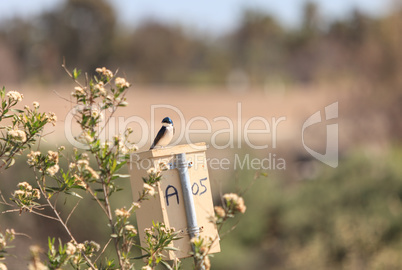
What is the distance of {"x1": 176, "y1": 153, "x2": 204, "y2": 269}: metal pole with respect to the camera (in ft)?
9.71

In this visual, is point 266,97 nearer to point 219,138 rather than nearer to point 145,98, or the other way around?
point 145,98

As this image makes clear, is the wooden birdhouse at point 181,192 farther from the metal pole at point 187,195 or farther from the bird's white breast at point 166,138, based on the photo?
the bird's white breast at point 166,138

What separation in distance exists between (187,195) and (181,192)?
0.12 ft

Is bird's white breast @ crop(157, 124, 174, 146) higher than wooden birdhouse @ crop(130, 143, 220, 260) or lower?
higher

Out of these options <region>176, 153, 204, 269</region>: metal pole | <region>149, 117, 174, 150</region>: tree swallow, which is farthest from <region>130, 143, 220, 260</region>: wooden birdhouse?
<region>149, 117, 174, 150</region>: tree swallow

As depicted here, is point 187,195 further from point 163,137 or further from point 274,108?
point 274,108

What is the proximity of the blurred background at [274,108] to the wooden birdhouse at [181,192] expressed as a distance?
238mm

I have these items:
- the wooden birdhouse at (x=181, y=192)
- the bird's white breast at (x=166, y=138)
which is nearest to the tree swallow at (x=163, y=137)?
the bird's white breast at (x=166, y=138)

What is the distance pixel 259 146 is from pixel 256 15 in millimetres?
45413

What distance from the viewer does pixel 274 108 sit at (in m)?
26.6

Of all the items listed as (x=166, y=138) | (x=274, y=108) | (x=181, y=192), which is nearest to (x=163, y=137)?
(x=166, y=138)

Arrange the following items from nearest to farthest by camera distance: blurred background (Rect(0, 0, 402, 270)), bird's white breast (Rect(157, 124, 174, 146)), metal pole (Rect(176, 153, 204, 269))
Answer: metal pole (Rect(176, 153, 204, 269)), bird's white breast (Rect(157, 124, 174, 146)), blurred background (Rect(0, 0, 402, 270))

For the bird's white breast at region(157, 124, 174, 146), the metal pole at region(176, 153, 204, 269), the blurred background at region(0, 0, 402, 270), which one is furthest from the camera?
the blurred background at region(0, 0, 402, 270)

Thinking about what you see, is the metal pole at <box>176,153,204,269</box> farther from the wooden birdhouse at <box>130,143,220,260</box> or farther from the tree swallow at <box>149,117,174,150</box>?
the tree swallow at <box>149,117,174,150</box>
